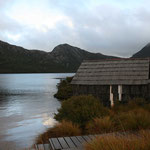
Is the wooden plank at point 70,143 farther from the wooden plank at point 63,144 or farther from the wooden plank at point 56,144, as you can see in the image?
the wooden plank at point 56,144

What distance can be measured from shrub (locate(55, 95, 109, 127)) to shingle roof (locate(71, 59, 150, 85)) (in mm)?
6417

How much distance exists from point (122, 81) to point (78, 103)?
7077 mm

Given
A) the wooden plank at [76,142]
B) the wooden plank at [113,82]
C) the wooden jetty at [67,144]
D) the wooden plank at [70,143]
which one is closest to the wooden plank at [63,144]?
the wooden jetty at [67,144]

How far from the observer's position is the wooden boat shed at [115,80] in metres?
18.9

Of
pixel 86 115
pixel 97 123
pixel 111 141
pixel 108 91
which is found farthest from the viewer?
pixel 108 91

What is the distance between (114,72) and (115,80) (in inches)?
39.3

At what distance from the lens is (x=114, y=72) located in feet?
66.0

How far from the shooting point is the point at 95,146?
5703 millimetres

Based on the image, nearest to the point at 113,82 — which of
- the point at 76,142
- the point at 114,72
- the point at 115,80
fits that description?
the point at 115,80

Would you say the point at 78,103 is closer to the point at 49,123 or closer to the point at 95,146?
the point at 49,123

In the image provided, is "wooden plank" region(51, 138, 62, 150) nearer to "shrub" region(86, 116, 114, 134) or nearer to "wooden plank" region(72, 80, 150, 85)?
"shrub" region(86, 116, 114, 134)

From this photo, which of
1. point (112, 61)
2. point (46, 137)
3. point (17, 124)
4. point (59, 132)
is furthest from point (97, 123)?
point (112, 61)

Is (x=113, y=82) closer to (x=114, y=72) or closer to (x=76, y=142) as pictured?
(x=114, y=72)

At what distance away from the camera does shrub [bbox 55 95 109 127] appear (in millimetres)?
12531
